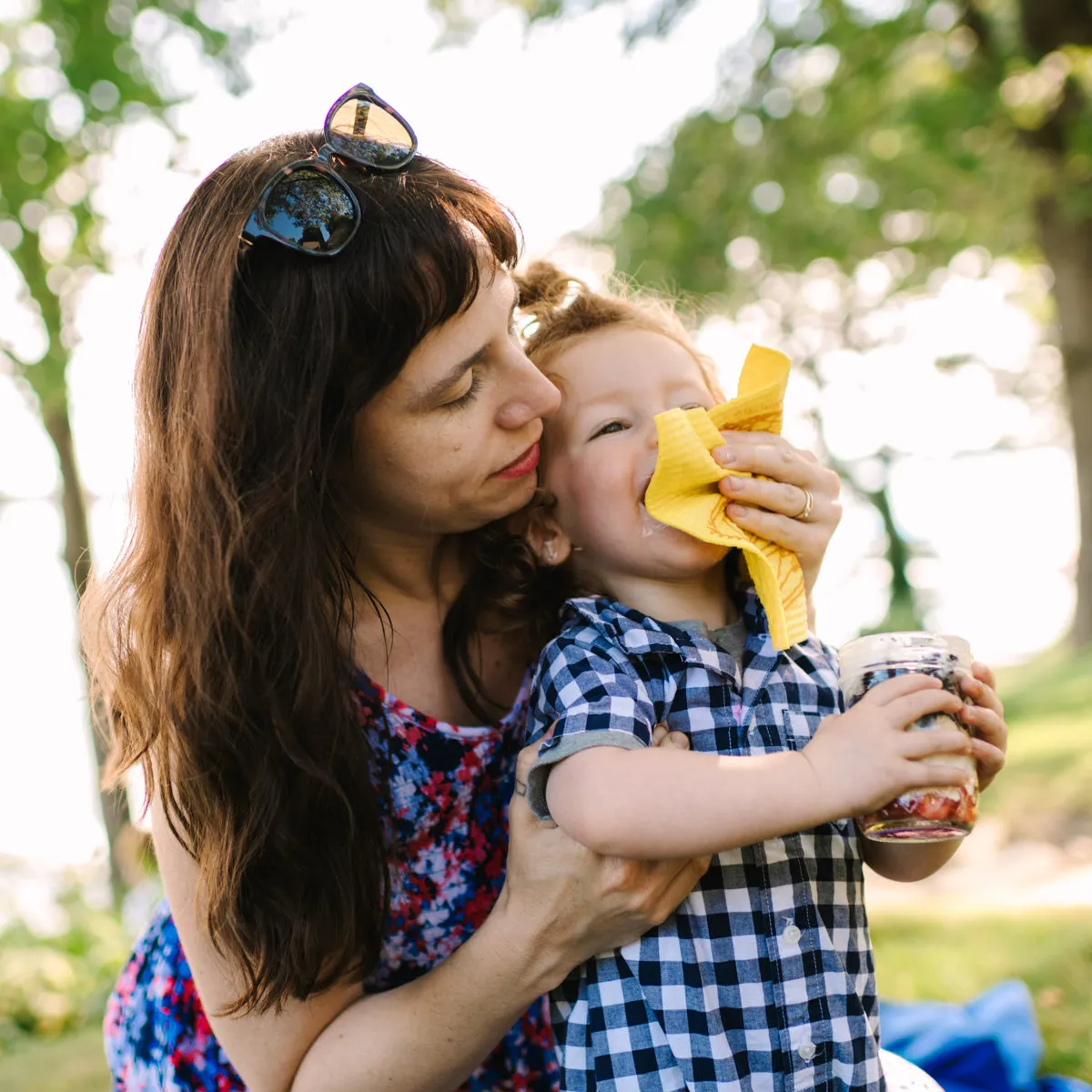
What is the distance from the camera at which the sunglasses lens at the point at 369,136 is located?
187 centimetres

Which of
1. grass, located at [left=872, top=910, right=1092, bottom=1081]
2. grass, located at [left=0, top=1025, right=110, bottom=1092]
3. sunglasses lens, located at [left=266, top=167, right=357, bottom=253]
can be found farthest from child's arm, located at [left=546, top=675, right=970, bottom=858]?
grass, located at [left=0, top=1025, right=110, bottom=1092]

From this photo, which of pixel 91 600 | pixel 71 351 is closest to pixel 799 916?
pixel 91 600

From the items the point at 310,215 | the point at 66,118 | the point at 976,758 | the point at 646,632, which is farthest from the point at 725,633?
the point at 66,118

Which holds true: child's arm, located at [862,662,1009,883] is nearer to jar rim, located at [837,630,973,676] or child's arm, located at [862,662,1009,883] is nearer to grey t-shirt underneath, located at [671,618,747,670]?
jar rim, located at [837,630,973,676]

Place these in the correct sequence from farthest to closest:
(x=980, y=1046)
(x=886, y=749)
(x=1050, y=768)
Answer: (x=1050, y=768) → (x=980, y=1046) → (x=886, y=749)

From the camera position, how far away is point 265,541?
1809 mm

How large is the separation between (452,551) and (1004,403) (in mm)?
20579

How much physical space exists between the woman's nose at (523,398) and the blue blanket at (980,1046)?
1.86 metres

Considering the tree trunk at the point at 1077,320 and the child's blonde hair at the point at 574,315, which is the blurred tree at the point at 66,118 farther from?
the tree trunk at the point at 1077,320

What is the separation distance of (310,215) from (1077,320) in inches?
348

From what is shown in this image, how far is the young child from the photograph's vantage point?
155 cm

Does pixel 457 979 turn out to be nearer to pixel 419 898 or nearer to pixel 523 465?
pixel 419 898

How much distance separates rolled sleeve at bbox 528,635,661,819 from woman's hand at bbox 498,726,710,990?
0.14 feet

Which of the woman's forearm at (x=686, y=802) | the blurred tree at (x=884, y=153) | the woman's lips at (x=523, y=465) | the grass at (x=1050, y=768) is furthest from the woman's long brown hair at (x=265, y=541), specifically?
the blurred tree at (x=884, y=153)
